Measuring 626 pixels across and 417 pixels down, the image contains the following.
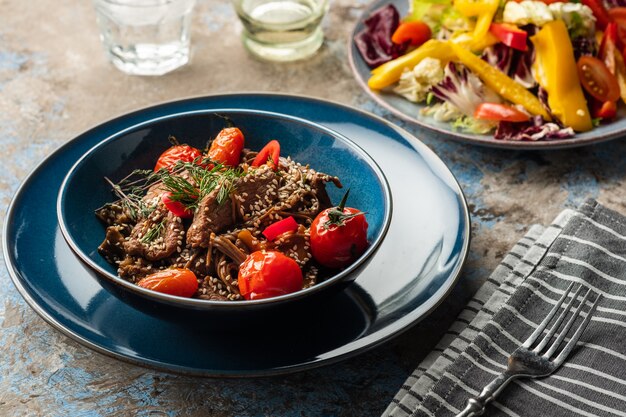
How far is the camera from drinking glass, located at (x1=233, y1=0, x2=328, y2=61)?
10.1 feet

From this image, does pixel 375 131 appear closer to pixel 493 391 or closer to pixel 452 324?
pixel 452 324

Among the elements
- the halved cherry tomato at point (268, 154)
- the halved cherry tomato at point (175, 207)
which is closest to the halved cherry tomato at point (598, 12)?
the halved cherry tomato at point (268, 154)

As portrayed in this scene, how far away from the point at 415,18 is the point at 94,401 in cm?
210

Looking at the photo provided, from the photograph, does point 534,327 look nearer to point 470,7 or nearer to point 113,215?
point 113,215

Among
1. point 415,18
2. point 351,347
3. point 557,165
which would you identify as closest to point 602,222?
point 557,165

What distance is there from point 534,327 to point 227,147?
92 cm

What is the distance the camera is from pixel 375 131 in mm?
2320

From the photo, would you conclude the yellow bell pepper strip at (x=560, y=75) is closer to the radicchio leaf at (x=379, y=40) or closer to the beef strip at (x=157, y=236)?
the radicchio leaf at (x=379, y=40)

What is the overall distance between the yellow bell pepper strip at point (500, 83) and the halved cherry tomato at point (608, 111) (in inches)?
7.3

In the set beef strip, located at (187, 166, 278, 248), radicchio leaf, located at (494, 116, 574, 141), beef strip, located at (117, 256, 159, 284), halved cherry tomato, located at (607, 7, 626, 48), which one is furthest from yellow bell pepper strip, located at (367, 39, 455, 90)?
beef strip, located at (117, 256, 159, 284)

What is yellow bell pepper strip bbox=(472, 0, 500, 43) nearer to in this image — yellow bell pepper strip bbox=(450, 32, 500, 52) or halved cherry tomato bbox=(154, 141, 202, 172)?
yellow bell pepper strip bbox=(450, 32, 500, 52)

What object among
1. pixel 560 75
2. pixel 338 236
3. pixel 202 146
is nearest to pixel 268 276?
pixel 338 236

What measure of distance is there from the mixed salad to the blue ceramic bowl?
2.38ft

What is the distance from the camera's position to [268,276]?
166 centimetres
